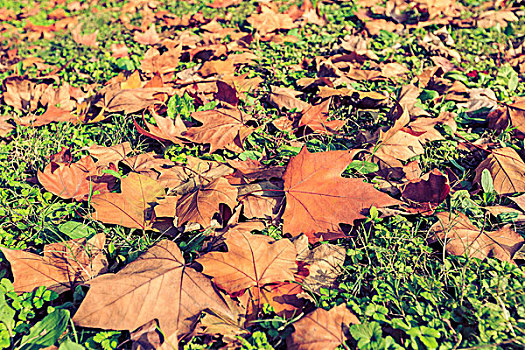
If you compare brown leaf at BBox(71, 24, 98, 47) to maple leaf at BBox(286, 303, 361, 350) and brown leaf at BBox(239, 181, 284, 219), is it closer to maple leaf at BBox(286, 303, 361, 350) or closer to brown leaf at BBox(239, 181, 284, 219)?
brown leaf at BBox(239, 181, 284, 219)

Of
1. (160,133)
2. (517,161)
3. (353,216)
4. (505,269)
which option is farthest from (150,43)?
(505,269)

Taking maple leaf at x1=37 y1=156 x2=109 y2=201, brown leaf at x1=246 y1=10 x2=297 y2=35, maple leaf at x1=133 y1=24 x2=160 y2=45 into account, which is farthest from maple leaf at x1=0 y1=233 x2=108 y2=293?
brown leaf at x1=246 y1=10 x2=297 y2=35

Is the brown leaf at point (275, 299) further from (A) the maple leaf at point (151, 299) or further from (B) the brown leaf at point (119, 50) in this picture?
(B) the brown leaf at point (119, 50)

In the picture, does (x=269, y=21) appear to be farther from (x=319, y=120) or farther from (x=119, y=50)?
(x=319, y=120)

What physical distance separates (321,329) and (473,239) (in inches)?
32.1

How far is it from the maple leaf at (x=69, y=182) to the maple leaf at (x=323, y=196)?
969mm

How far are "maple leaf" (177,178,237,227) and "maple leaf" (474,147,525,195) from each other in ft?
4.12

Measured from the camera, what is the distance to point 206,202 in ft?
5.87

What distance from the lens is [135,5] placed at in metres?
4.37

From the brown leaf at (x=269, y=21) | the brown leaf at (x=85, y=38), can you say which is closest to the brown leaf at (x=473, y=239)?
the brown leaf at (x=269, y=21)

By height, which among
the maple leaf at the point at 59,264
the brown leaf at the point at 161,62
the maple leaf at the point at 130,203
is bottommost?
the maple leaf at the point at 59,264

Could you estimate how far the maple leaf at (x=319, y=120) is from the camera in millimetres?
2414

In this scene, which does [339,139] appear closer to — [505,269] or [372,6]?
[505,269]

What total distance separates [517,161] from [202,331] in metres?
1.76
